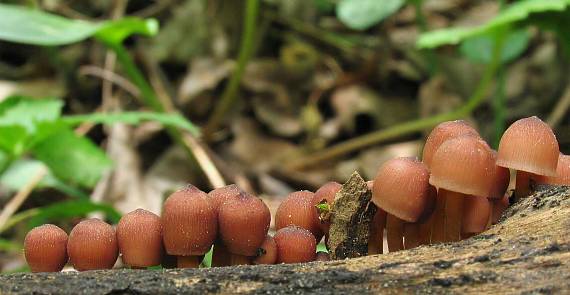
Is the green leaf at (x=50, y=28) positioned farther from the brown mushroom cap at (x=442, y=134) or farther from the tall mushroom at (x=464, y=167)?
the tall mushroom at (x=464, y=167)

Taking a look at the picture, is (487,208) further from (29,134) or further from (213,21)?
(213,21)

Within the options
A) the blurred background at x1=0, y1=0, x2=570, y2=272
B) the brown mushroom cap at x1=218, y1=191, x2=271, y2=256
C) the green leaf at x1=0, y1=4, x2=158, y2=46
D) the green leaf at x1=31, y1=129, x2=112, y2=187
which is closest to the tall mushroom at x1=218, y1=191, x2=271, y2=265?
the brown mushroom cap at x1=218, y1=191, x2=271, y2=256

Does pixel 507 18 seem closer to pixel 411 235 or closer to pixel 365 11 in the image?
pixel 365 11

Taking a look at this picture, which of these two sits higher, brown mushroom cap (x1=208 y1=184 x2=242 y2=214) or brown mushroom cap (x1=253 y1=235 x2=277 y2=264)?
brown mushroom cap (x1=208 y1=184 x2=242 y2=214)

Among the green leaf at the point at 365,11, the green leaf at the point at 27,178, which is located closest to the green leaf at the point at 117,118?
the green leaf at the point at 27,178

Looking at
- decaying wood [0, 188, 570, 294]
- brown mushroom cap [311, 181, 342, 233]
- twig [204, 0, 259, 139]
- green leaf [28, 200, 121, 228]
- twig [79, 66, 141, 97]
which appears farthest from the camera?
twig [79, 66, 141, 97]

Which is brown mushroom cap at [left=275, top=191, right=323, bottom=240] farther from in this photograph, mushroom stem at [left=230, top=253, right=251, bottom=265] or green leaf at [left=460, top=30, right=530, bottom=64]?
green leaf at [left=460, top=30, right=530, bottom=64]
